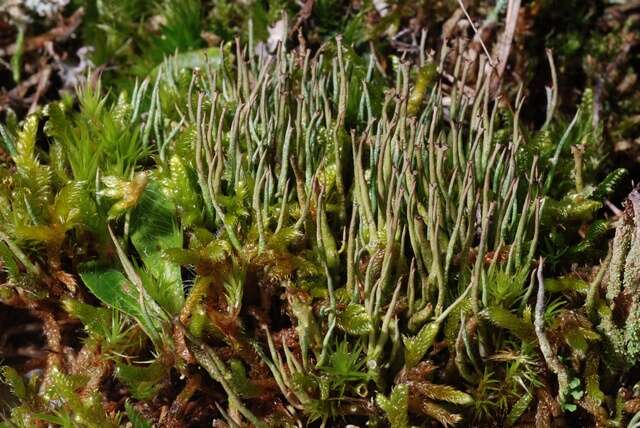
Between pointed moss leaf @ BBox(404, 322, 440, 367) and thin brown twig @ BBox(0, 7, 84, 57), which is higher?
thin brown twig @ BBox(0, 7, 84, 57)

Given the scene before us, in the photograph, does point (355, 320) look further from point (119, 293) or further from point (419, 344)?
point (119, 293)

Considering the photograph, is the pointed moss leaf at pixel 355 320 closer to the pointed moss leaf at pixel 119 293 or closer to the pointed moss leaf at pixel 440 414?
the pointed moss leaf at pixel 440 414

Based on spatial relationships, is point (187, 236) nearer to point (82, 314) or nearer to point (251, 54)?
point (82, 314)

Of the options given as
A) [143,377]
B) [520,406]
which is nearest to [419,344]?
[520,406]

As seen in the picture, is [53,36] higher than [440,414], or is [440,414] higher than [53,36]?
[53,36]

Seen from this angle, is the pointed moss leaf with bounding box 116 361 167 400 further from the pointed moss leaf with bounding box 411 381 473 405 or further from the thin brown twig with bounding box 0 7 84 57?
the thin brown twig with bounding box 0 7 84 57

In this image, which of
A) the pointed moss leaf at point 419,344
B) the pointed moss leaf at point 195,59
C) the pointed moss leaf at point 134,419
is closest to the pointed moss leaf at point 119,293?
the pointed moss leaf at point 134,419

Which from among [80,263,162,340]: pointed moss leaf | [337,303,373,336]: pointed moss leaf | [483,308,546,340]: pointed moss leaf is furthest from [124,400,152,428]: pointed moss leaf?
[483,308,546,340]: pointed moss leaf
